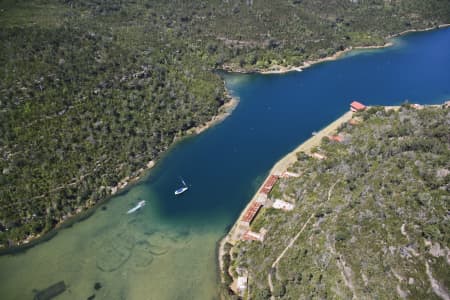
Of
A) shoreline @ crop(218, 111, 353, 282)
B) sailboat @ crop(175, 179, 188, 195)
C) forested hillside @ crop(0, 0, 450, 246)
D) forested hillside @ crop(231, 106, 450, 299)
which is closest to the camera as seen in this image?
forested hillside @ crop(231, 106, 450, 299)

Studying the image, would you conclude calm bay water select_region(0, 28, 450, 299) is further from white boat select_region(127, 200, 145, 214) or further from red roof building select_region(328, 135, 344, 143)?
red roof building select_region(328, 135, 344, 143)

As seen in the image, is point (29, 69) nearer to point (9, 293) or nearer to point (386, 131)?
point (9, 293)

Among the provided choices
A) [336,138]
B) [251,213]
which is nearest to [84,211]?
[251,213]

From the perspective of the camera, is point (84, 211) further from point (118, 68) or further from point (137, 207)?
point (118, 68)

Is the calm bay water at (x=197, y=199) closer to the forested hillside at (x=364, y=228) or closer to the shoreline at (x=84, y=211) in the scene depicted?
the shoreline at (x=84, y=211)

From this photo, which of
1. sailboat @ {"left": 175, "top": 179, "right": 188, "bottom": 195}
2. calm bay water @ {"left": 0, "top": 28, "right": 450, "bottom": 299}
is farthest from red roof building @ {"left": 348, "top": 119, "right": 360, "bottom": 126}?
sailboat @ {"left": 175, "top": 179, "right": 188, "bottom": 195}

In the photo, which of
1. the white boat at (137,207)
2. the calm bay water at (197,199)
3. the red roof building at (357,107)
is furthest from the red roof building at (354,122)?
the white boat at (137,207)

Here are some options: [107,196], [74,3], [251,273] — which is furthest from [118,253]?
[74,3]
